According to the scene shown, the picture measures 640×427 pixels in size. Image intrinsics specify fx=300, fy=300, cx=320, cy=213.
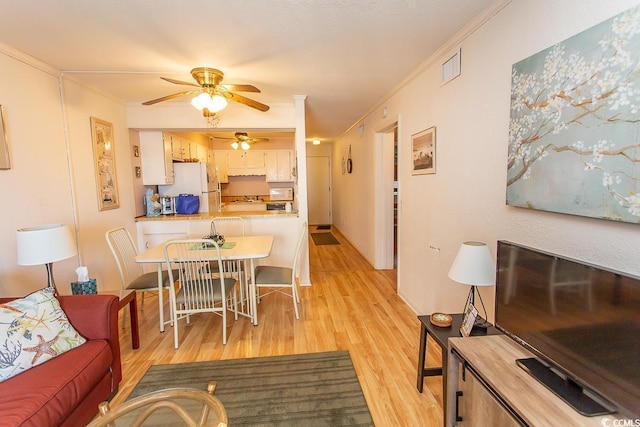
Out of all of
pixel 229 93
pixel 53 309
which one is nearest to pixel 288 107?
pixel 229 93

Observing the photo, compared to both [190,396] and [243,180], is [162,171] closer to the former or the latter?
[243,180]

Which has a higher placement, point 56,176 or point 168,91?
point 168,91

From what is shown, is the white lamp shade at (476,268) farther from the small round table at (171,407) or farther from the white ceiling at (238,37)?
the white ceiling at (238,37)

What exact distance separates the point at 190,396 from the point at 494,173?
1.94 m

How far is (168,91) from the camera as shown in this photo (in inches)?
130

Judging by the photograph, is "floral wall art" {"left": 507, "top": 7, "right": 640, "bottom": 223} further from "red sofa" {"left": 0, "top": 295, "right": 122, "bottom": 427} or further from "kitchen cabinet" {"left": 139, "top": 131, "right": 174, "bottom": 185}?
"kitchen cabinet" {"left": 139, "top": 131, "right": 174, "bottom": 185}

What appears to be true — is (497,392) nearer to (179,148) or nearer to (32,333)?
(32,333)

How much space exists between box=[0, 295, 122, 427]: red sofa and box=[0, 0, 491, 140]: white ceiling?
5.75 ft

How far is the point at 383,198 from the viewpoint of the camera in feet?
14.2

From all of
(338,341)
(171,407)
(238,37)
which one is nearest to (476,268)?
(338,341)

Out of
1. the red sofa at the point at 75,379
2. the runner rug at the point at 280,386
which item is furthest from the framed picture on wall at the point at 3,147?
the runner rug at the point at 280,386

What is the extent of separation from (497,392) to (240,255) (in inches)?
80.9

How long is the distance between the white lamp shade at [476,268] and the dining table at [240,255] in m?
1.62

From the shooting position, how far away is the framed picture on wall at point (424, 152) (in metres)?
2.60
